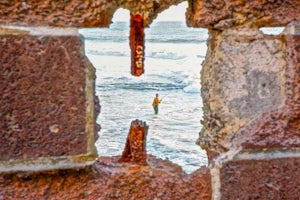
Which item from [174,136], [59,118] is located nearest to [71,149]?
[59,118]

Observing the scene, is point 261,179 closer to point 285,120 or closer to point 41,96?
point 285,120

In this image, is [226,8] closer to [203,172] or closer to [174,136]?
[203,172]

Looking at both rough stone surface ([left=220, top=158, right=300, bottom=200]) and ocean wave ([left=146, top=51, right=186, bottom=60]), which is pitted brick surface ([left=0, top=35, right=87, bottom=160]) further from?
Result: ocean wave ([left=146, top=51, right=186, bottom=60])

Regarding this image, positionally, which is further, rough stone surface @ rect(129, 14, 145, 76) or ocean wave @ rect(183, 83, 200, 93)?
ocean wave @ rect(183, 83, 200, 93)

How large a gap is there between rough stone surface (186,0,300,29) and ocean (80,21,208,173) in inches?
2.4

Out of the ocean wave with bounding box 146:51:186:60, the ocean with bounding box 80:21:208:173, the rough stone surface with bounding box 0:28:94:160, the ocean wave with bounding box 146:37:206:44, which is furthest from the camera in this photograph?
the ocean wave with bounding box 146:37:206:44

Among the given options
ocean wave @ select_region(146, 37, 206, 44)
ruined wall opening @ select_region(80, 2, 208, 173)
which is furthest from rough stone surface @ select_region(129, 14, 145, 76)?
ocean wave @ select_region(146, 37, 206, 44)

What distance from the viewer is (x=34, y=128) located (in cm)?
83

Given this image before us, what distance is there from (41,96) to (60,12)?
0.15 m

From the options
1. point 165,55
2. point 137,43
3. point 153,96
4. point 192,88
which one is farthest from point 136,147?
point 165,55

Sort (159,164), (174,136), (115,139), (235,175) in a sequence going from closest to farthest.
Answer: (235,175) → (159,164) → (115,139) → (174,136)

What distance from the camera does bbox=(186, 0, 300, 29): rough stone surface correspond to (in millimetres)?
885

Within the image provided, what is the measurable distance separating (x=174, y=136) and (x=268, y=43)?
24.0 ft

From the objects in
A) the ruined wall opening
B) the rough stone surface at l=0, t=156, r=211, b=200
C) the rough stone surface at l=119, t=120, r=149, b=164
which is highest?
the rough stone surface at l=119, t=120, r=149, b=164
